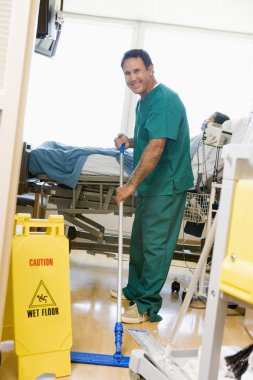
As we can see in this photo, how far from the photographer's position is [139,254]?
2.47 metres

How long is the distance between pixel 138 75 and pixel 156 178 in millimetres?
583

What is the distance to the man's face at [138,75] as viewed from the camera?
7.47ft

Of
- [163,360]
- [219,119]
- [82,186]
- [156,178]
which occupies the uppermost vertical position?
[219,119]

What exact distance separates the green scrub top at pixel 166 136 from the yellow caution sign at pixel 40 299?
85 cm

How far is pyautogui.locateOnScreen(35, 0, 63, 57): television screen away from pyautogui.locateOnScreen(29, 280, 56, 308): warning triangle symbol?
1.31m

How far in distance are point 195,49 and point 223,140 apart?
2.57m

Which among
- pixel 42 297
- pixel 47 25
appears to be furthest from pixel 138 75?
pixel 42 297

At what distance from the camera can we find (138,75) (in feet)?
7.47

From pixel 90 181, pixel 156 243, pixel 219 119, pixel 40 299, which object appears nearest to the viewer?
pixel 40 299

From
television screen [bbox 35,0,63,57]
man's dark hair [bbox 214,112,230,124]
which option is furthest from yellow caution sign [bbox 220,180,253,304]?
man's dark hair [bbox 214,112,230,124]

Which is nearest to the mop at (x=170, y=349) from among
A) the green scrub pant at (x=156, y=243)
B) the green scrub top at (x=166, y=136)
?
the green scrub pant at (x=156, y=243)

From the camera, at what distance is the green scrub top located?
215 cm

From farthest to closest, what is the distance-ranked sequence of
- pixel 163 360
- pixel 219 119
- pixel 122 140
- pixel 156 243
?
1. pixel 219 119
2. pixel 122 140
3. pixel 156 243
4. pixel 163 360

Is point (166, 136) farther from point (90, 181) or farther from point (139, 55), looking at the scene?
point (90, 181)
